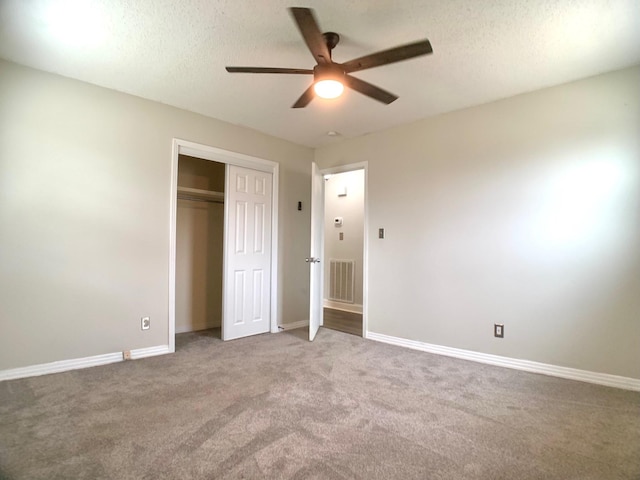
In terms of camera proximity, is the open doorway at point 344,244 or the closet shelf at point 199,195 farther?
the open doorway at point 344,244

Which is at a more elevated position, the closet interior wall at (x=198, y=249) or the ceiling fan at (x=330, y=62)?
the ceiling fan at (x=330, y=62)

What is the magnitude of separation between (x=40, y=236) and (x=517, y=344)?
416cm

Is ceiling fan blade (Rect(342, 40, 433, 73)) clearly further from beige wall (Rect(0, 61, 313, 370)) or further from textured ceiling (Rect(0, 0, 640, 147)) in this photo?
beige wall (Rect(0, 61, 313, 370))

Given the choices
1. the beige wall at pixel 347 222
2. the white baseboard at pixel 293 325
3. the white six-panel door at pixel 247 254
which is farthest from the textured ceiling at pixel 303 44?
the white baseboard at pixel 293 325

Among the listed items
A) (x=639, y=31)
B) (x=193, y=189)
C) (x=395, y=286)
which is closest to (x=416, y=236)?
(x=395, y=286)

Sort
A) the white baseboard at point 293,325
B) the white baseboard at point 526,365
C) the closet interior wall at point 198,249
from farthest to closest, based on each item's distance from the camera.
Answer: the white baseboard at point 293,325 < the closet interior wall at point 198,249 < the white baseboard at point 526,365

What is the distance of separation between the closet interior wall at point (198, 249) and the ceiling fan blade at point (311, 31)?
2.62 m

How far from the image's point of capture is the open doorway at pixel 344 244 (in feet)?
18.2

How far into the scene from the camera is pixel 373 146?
3.97 metres

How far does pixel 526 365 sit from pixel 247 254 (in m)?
3.07

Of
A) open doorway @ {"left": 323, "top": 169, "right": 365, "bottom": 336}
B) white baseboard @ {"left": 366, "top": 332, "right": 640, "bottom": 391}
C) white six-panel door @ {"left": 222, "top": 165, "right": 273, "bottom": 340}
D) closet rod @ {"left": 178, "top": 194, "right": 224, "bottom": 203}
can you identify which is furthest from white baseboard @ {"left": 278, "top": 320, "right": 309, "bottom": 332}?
closet rod @ {"left": 178, "top": 194, "right": 224, "bottom": 203}

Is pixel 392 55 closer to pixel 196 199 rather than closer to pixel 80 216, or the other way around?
pixel 80 216

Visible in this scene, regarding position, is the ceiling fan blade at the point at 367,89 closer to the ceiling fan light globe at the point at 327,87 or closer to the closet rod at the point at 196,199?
the ceiling fan light globe at the point at 327,87

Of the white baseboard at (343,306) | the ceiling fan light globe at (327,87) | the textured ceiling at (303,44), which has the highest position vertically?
the textured ceiling at (303,44)
